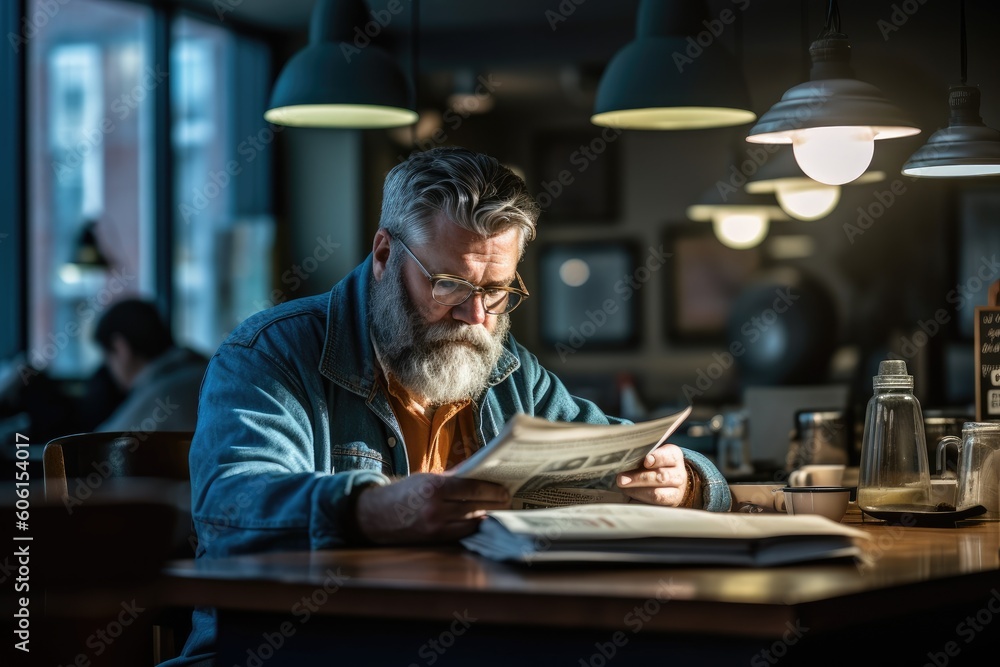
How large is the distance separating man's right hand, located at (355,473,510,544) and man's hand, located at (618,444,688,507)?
305 mm

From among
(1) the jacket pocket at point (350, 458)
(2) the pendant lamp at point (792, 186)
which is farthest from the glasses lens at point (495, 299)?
(2) the pendant lamp at point (792, 186)

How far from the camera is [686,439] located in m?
4.16

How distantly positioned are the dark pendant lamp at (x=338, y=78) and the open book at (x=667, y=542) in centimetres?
217

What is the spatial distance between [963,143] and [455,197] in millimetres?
1080

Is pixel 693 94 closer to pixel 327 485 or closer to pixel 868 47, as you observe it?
pixel 327 485

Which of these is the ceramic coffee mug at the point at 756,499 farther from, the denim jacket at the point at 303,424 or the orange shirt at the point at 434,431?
the orange shirt at the point at 434,431

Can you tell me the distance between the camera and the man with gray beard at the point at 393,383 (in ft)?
5.57

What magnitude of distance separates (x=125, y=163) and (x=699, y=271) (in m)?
3.35

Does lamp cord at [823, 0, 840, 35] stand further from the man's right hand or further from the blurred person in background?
the blurred person in background

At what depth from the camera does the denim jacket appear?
1.63 metres

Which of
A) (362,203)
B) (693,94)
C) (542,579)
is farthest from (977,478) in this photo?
(362,203)

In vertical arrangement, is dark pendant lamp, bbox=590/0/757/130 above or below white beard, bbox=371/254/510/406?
above

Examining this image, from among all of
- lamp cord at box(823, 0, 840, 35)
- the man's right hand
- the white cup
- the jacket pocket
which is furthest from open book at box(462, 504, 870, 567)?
lamp cord at box(823, 0, 840, 35)

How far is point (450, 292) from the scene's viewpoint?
2.09m
